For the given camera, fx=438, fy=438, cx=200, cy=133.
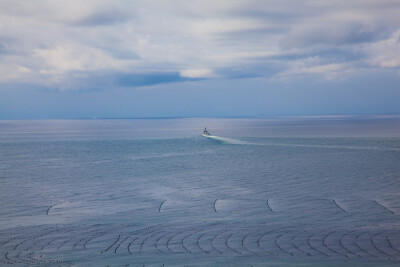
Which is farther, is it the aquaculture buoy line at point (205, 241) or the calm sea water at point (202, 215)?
the aquaculture buoy line at point (205, 241)

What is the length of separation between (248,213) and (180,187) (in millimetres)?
13419

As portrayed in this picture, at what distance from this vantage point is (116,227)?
24.3 meters

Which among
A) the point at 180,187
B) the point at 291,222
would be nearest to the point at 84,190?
the point at 180,187

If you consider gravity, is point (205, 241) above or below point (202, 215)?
above

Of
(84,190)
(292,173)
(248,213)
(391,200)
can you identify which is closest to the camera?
(248,213)

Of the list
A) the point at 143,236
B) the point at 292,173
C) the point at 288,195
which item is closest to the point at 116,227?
the point at 143,236

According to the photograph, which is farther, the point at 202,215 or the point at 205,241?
the point at 202,215

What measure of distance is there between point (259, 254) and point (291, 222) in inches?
269

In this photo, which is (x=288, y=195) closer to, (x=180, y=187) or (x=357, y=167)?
(x=180, y=187)

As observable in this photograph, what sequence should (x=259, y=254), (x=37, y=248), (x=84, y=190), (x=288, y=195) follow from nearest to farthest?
(x=259, y=254)
(x=37, y=248)
(x=288, y=195)
(x=84, y=190)

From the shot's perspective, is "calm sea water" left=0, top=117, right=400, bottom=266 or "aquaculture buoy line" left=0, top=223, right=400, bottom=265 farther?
"aquaculture buoy line" left=0, top=223, right=400, bottom=265

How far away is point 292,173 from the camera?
49.1 m

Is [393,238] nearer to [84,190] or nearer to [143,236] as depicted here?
[143,236]

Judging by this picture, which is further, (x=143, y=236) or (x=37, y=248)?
(x=143, y=236)
